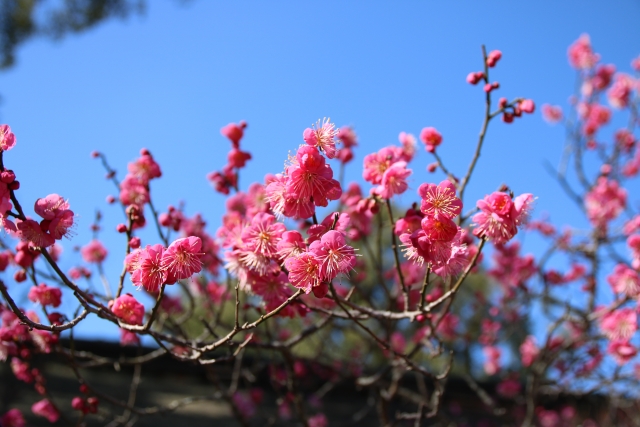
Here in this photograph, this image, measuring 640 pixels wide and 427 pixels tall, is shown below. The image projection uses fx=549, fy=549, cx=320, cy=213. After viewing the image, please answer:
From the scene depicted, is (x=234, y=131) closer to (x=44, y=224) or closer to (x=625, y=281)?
(x=44, y=224)

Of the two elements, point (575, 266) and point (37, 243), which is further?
point (575, 266)

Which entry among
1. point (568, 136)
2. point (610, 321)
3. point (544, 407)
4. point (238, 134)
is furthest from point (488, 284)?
point (238, 134)

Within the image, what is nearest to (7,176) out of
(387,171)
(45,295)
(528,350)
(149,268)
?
(149,268)

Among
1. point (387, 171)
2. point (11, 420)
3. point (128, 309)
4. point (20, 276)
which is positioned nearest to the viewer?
point (128, 309)

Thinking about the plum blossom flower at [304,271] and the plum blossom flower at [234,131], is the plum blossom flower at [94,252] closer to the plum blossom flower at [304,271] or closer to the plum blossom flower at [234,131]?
the plum blossom flower at [234,131]

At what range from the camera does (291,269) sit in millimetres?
1581

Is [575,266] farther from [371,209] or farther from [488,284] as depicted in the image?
[488,284]

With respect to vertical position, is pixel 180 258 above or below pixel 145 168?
below

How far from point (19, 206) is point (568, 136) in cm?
449

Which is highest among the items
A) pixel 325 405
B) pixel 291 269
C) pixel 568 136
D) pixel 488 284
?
pixel 488 284

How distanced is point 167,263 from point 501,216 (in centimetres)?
105

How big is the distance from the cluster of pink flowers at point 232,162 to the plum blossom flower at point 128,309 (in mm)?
1169

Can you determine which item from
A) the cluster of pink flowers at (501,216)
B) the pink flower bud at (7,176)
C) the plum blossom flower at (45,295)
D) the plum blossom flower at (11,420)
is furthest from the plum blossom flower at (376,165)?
the plum blossom flower at (11,420)

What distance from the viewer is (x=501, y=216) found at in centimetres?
176
